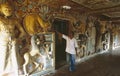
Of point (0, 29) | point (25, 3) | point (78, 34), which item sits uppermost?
point (25, 3)

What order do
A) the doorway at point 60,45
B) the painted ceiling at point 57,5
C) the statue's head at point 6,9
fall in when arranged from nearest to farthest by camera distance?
the statue's head at point 6,9 < the painted ceiling at point 57,5 < the doorway at point 60,45

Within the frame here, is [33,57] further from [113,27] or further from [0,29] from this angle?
[113,27]

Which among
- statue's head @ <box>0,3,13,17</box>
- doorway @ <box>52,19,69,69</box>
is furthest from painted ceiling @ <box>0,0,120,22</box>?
doorway @ <box>52,19,69,69</box>

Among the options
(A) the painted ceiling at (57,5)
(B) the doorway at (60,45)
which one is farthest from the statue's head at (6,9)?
(B) the doorway at (60,45)

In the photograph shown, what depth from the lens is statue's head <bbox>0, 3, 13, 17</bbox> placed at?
4062mm

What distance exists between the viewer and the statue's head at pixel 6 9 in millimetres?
4062

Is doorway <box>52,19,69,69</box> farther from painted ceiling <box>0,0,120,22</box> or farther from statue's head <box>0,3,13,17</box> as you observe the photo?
statue's head <box>0,3,13,17</box>

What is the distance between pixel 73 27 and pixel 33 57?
9.09 feet

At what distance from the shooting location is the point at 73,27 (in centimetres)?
701

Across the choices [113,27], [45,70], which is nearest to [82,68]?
[45,70]

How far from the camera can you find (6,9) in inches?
161

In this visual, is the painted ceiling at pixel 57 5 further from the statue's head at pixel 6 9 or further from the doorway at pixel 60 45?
the doorway at pixel 60 45

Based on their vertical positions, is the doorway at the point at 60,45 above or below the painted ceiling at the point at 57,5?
below

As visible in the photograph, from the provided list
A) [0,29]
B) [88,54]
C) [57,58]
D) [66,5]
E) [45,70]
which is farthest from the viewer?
[88,54]
